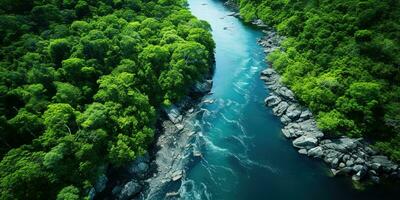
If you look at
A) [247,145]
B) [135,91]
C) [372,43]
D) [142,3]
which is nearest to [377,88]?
[372,43]

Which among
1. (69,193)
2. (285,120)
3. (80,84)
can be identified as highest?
(285,120)

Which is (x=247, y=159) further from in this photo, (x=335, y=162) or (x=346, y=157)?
(x=346, y=157)

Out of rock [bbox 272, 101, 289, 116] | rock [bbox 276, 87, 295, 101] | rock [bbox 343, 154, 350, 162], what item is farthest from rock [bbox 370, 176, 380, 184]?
rock [bbox 276, 87, 295, 101]

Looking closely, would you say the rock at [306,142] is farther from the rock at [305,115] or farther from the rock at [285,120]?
the rock at [305,115]

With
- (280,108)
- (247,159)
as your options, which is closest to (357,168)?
(247,159)

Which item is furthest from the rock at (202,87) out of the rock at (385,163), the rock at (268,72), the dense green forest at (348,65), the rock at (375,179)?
the rock at (375,179)
